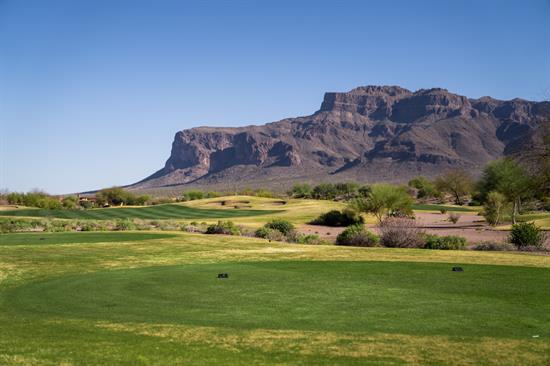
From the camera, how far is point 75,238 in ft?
116

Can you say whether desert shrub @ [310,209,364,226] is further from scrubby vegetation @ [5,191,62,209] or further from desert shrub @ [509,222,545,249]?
scrubby vegetation @ [5,191,62,209]

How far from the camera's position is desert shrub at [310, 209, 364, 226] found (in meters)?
61.2

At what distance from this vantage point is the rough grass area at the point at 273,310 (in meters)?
10.4

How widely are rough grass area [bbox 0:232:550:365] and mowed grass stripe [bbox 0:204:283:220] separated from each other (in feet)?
131

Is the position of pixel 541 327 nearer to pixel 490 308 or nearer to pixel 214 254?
pixel 490 308

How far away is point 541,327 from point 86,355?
8.57 m

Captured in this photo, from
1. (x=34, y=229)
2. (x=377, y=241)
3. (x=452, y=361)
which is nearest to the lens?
(x=452, y=361)

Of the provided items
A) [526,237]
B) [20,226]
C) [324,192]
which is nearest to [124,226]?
[20,226]

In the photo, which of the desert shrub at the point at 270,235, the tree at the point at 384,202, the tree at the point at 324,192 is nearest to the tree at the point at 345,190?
the tree at the point at 324,192

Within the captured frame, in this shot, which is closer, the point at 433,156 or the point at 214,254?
the point at 214,254

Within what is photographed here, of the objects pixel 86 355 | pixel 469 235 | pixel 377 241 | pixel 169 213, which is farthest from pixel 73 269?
pixel 169 213

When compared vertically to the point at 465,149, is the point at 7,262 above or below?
below

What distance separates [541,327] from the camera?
40.0ft

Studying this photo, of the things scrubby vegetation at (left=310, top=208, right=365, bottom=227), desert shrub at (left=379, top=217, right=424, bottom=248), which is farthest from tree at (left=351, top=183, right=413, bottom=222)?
desert shrub at (left=379, top=217, right=424, bottom=248)
